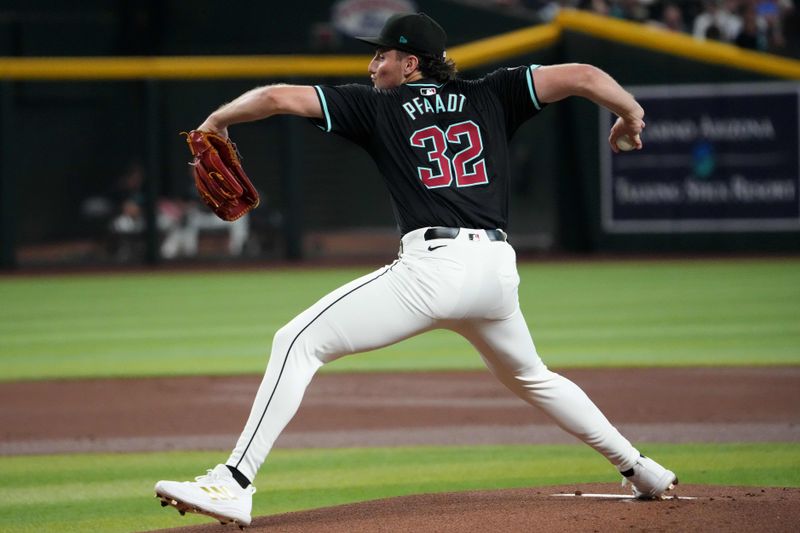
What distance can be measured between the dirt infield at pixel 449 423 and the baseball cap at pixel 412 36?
1.57m

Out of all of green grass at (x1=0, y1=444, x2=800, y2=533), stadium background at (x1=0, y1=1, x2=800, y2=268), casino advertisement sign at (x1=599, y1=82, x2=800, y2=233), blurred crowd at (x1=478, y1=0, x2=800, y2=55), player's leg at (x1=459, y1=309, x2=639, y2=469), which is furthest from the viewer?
blurred crowd at (x1=478, y1=0, x2=800, y2=55)

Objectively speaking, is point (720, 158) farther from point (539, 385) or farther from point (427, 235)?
point (427, 235)

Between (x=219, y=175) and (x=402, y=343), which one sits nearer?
(x=219, y=175)

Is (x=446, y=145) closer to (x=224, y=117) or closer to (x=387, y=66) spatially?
(x=387, y=66)

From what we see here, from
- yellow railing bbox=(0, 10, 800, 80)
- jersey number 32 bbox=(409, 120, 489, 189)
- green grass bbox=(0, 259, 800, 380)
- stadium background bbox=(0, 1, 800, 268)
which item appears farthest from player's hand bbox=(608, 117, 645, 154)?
stadium background bbox=(0, 1, 800, 268)

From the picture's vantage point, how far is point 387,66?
13.8ft

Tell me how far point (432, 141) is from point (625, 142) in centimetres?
76

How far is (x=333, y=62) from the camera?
54.3 ft

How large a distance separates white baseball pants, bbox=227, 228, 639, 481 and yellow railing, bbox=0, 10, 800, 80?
41.0ft

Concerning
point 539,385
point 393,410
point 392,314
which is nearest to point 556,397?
point 539,385

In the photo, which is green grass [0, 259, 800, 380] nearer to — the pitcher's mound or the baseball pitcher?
the pitcher's mound

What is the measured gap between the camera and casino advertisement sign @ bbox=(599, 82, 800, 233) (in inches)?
644

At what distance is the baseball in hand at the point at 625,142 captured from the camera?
4344 millimetres

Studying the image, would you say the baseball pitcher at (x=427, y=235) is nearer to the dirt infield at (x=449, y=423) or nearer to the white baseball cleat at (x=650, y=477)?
the white baseball cleat at (x=650, y=477)
